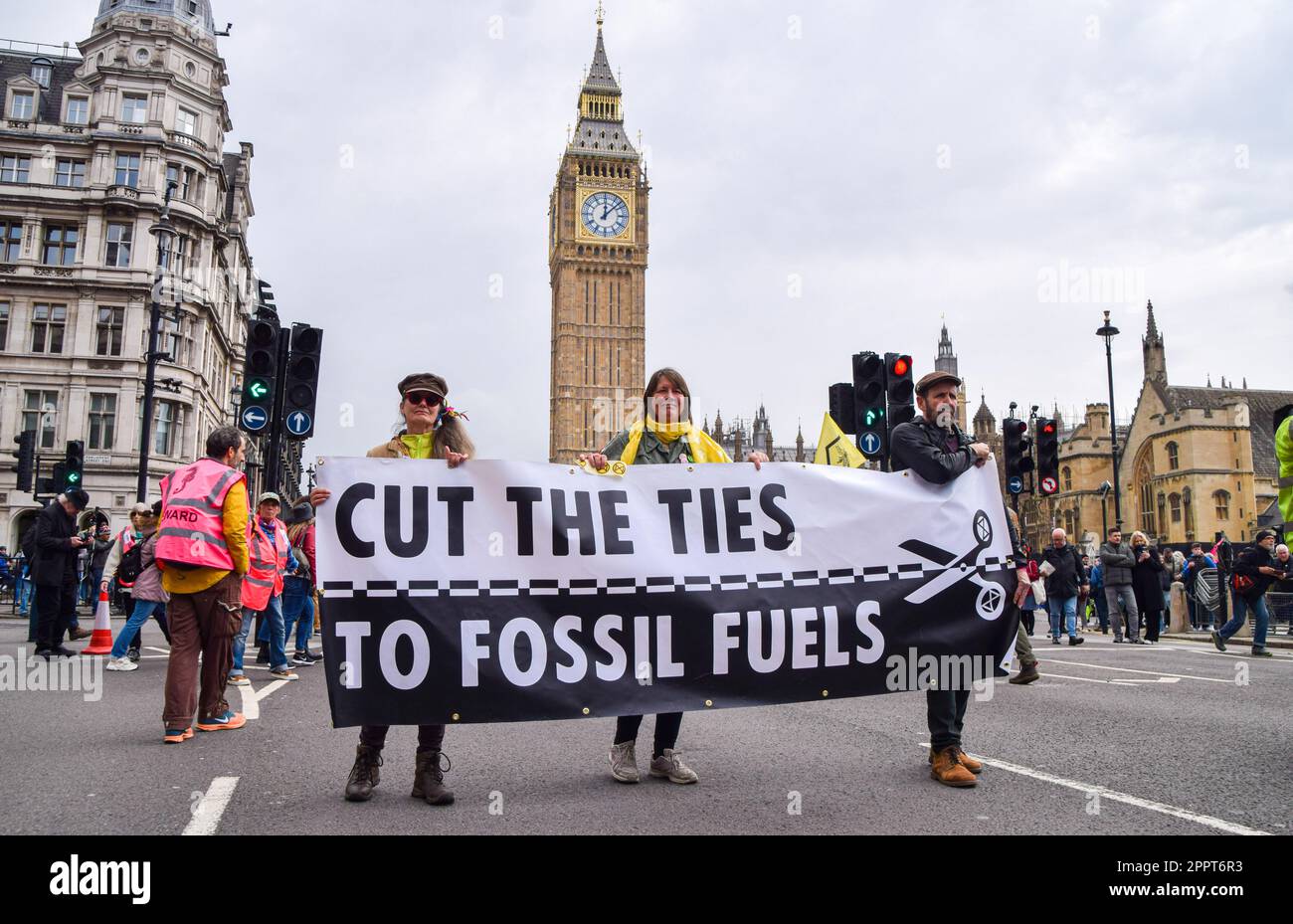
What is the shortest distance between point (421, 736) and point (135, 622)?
706cm

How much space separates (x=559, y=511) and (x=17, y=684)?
750 cm

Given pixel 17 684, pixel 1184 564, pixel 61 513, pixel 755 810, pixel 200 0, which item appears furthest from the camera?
pixel 200 0

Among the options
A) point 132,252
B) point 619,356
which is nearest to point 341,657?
point 132,252

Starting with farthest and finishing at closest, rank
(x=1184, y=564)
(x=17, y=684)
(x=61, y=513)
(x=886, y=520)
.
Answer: (x=1184, y=564), (x=61, y=513), (x=17, y=684), (x=886, y=520)

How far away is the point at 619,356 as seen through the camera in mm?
106875

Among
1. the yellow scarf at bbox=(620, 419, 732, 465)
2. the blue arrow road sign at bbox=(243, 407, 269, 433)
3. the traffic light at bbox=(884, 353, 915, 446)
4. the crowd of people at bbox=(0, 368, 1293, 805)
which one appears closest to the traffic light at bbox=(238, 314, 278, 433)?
the blue arrow road sign at bbox=(243, 407, 269, 433)

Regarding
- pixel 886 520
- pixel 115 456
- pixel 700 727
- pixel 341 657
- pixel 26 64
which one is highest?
pixel 26 64

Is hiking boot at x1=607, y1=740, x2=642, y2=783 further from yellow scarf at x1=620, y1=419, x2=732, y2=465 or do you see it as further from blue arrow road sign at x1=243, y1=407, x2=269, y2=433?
blue arrow road sign at x1=243, y1=407, x2=269, y2=433

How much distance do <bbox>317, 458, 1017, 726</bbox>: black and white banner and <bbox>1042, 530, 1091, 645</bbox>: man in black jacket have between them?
37.4ft

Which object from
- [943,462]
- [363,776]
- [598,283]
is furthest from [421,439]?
[598,283]

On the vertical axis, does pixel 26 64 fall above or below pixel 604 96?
below

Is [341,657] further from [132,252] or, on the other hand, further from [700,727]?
[132,252]

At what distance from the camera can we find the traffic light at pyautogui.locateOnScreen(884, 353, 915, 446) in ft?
42.6

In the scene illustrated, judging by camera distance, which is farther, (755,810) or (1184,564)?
(1184,564)
